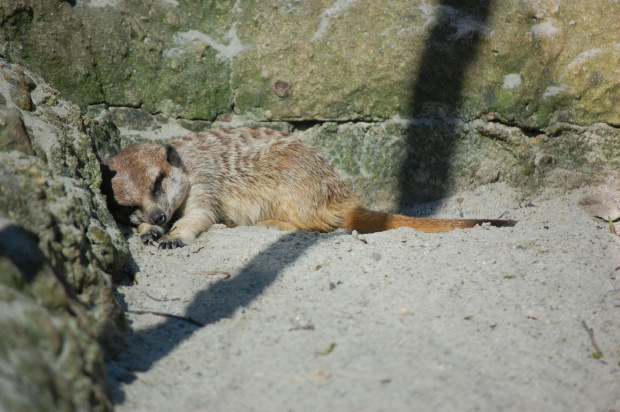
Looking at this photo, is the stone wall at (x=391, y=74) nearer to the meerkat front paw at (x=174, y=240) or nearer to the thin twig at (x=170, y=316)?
the meerkat front paw at (x=174, y=240)

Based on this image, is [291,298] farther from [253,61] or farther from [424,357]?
[253,61]

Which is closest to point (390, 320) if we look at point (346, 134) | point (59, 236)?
point (59, 236)

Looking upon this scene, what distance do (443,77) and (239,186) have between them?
1588 mm

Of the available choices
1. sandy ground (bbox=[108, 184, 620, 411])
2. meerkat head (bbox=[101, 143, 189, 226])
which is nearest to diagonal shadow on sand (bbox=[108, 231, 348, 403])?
sandy ground (bbox=[108, 184, 620, 411])

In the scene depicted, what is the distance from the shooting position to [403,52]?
11.7ft

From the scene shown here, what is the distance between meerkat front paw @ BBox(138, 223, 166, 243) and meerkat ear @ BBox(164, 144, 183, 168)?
1.50 ft

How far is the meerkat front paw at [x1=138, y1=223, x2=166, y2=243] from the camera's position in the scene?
3145mm

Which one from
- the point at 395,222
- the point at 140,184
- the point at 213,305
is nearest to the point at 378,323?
the point at 213,305

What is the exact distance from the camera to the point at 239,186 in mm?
3896

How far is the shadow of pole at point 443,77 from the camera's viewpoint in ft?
11.7

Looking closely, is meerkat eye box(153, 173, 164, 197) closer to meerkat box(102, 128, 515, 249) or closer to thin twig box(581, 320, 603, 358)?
meerkat box(102, 128, 515, 249)

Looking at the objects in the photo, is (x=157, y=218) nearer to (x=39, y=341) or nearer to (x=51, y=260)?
(x=51, y=260)

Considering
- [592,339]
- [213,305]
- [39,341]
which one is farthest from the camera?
[213,305]

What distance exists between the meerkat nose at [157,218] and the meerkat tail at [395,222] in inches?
46.8
